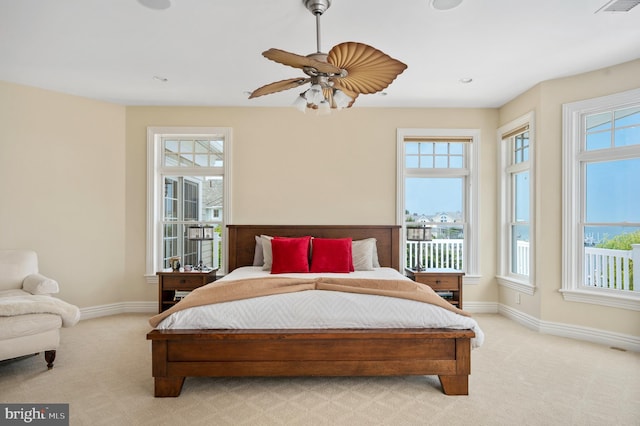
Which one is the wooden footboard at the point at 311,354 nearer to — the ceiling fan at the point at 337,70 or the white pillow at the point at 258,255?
the ceiling fan at the point at 337,70

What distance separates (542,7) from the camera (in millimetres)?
Answer: 2543

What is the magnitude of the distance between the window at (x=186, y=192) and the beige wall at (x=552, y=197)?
379 cm

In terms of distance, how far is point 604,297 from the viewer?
3.54 m

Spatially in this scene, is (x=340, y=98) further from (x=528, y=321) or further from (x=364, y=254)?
(x=528, y=321)

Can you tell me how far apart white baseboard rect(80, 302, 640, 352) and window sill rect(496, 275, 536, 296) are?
27cm

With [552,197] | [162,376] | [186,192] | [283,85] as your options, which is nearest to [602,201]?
[552,197]

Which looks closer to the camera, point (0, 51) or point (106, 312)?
point (0, 51)

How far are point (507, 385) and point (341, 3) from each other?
3035mm

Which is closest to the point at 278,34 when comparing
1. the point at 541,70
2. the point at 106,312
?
the point at 541,70

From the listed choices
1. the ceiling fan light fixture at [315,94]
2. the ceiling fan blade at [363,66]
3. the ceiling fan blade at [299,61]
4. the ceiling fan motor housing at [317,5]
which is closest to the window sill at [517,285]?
the ceiling fan blade at [363,66]

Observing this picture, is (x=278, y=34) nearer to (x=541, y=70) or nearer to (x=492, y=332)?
(x=541, y=70)

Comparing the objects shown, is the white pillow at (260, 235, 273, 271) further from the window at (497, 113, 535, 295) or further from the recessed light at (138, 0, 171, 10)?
the window at (497, 113, 535, 295)

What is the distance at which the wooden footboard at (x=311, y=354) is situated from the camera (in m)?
2.42

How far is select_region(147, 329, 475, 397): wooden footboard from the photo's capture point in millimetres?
2424
